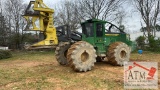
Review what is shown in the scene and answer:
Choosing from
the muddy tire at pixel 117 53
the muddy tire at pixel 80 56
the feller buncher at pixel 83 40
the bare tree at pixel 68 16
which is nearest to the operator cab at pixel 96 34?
the feller buncher at pixel 83 40

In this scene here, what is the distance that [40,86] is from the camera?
5543 mm

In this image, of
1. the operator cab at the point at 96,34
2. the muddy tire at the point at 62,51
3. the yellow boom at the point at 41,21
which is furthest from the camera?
the muddy tire at the point at 62,51

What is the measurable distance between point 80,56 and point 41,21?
2353mm

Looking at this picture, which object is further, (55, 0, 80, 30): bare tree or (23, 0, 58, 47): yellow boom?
(55, 0, 80, 30): bare tree

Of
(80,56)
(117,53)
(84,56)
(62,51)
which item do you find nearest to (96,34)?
(117,53)

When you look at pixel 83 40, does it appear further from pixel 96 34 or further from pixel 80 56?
pixel 80 56

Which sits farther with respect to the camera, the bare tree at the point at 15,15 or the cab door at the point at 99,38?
the bare tree at the point at 15,15

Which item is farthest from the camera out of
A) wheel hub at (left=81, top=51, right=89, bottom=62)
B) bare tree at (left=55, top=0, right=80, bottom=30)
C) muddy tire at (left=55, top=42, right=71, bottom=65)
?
bare tree at (left=55, top=0, right=80, bottom=30)

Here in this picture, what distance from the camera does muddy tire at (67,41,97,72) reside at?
699 centimetres

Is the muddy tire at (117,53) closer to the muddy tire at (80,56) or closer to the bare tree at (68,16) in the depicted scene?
the muddy tire at (80,56)

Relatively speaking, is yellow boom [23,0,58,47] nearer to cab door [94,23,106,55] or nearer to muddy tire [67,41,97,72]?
muddy tire [67,41,97,72]

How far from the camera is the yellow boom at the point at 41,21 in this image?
7.73m

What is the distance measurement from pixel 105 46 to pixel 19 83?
444 cm

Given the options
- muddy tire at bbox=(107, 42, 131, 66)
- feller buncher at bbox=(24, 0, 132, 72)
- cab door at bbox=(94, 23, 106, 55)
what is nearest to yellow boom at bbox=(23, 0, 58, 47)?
feller buncher at bbox=(24, 0, 132, 72)
